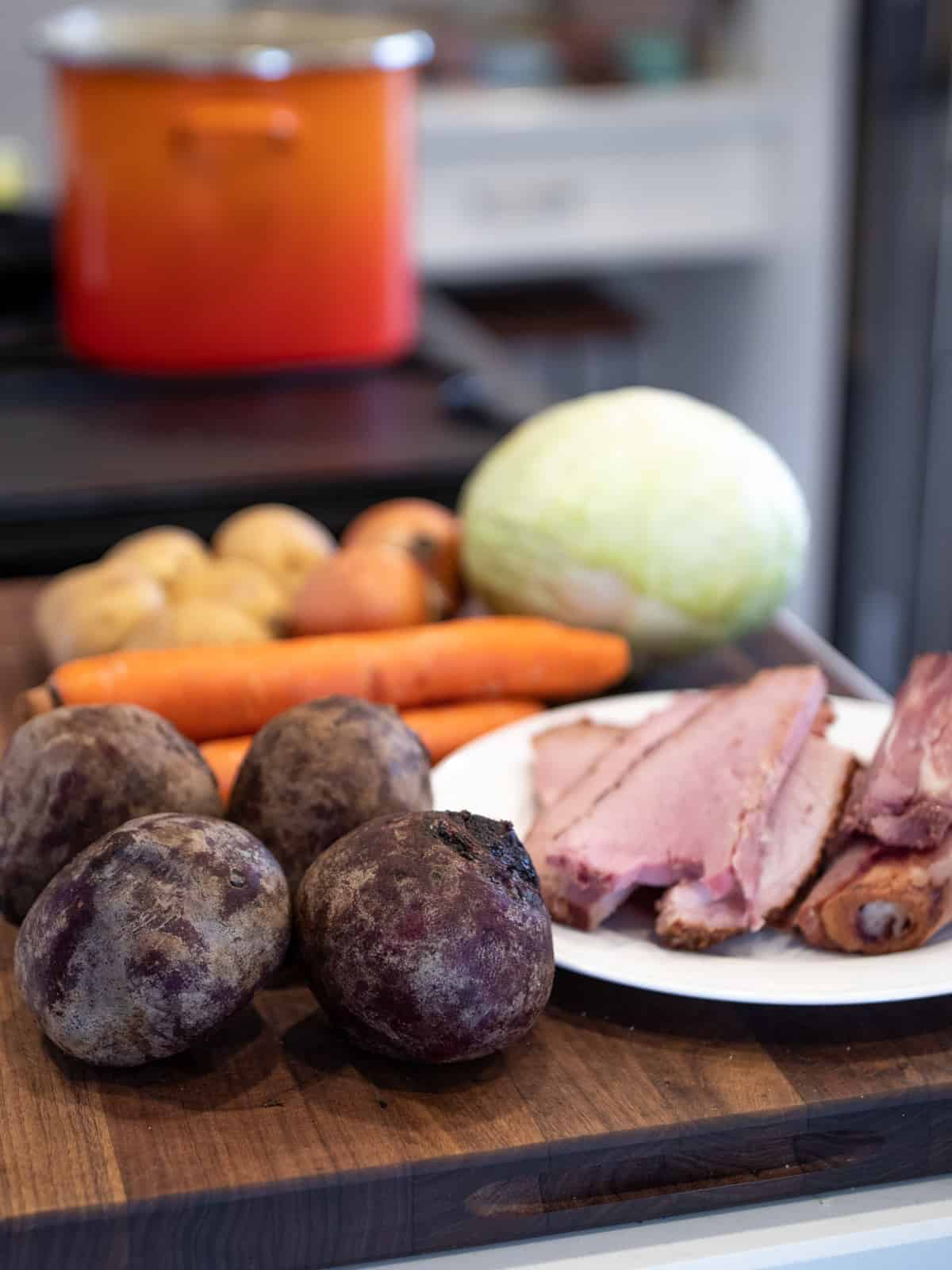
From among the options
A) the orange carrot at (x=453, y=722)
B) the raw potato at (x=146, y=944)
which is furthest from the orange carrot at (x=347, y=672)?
the raw potato at (x=146, y=944)

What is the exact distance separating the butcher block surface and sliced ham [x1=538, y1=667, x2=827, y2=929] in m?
0.06

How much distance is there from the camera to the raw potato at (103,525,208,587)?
4.12ft

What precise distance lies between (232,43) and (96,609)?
0.92m

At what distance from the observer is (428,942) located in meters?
0.74

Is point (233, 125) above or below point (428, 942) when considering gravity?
above

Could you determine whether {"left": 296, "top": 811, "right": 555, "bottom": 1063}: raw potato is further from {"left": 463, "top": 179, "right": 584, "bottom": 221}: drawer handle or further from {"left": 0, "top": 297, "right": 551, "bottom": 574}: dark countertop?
{"left": 463, "top": 179, "right": 584, "bottom": 221}: drawer handle

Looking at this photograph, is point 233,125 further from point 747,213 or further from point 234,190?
point 747,213

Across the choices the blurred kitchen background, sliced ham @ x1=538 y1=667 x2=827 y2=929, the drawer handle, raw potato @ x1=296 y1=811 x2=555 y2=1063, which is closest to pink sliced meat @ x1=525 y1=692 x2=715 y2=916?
sliced ham @ x1=538 y1=667 x2=827 y2=929

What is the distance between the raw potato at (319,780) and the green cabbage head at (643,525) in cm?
36

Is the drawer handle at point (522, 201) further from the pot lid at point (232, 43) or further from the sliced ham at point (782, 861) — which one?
the sliced ham at point (782, 861)

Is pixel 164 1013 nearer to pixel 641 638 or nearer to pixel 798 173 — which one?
pixel 641 638

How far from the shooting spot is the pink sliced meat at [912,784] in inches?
33.5

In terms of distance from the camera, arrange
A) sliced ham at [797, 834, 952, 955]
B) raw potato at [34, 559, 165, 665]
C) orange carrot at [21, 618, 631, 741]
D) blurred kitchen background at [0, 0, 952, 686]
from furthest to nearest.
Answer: blurred kitchen background at [0, 0, 952, 686]
raw potato at [34, 559, 165, 665]
orange carrot at [21, 618, 631, 741]
sliced ham at [797, 834, 952, 955]

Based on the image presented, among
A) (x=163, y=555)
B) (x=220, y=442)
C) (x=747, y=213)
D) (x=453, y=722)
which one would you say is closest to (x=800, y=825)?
(x=453, y=722)
